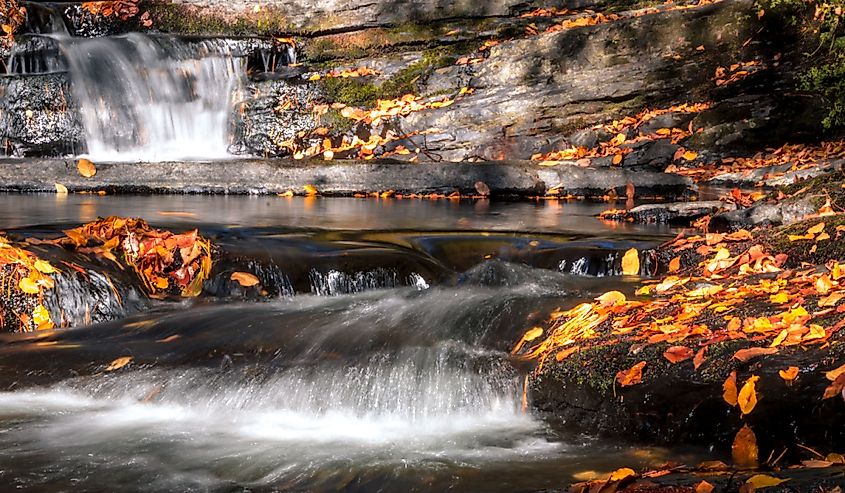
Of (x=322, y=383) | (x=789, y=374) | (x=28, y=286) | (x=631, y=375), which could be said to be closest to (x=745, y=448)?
Result: (x=789, y=374)

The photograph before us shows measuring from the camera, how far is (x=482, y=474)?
305cm

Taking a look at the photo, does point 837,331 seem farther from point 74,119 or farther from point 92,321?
point 74,119

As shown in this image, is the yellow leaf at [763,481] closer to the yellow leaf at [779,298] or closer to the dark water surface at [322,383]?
the dark water surface at [322,383]

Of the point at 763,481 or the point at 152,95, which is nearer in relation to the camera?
the point at 763,481

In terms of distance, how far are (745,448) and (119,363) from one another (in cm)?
278

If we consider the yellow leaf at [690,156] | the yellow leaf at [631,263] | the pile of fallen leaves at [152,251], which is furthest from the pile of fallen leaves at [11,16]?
the yellow leaf at [631,263]

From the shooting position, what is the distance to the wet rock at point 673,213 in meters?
7.77

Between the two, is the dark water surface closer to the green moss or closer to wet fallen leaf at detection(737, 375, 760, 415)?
wet fallen leaf at detection(737, 375, 760, 415)

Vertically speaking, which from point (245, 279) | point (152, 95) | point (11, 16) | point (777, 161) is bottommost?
point (245, 279)

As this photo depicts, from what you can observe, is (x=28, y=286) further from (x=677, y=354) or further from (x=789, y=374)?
(x=789, y=374)

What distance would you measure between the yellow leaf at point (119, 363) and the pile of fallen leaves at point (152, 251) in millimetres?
1090

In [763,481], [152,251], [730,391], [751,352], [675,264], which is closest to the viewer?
[763,481]

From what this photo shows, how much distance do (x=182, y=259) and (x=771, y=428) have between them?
3.68 meters

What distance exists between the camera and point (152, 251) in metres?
5.38
